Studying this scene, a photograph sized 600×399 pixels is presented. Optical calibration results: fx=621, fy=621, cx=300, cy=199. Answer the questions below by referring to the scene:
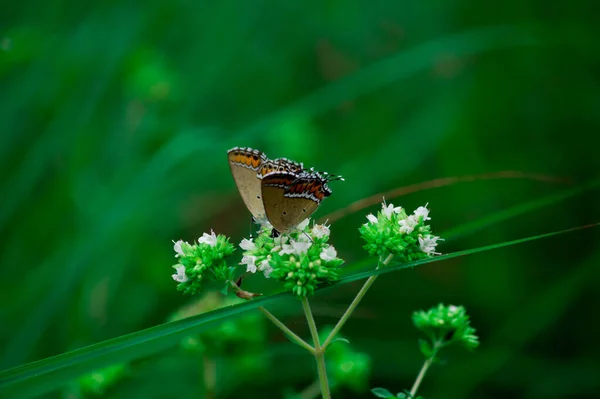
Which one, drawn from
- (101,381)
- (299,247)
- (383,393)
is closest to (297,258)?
(299,247)

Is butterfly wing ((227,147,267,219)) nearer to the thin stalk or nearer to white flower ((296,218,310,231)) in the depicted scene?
white flower ((296,218,310,231))

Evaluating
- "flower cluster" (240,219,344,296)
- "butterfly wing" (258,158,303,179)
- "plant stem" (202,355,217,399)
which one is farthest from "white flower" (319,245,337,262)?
"plant stem" (202,355,217,399)

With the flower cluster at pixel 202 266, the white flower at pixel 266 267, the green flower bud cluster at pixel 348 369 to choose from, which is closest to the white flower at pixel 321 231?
the white flower at pixel 266 267

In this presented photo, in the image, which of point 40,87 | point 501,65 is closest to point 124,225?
point 40,87

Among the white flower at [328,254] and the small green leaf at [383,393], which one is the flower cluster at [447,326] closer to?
the small green leaf at [383,393]

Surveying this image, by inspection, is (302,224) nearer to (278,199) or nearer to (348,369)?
(278,199)

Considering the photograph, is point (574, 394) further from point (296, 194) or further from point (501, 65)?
point (501, 65)

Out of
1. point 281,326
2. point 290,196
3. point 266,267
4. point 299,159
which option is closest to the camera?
point 281,326
